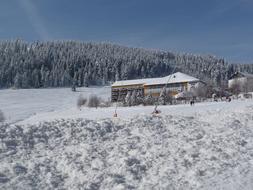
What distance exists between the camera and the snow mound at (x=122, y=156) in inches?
482

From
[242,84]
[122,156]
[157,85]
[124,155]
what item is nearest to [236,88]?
[242,84]

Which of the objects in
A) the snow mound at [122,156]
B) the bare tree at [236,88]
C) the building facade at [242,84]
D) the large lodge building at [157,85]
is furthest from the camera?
the large lodge building at [157,85]

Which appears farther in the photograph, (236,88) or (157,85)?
(157,85)

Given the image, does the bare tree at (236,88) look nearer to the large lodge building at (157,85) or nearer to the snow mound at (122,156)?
the large lodge building at (157,85)

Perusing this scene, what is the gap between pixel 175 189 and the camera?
468 inches

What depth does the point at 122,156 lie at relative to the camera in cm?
1423

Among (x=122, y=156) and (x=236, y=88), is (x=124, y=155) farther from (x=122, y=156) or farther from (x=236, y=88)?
(x=236, y=88)

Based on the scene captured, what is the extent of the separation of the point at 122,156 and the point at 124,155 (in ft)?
0.41

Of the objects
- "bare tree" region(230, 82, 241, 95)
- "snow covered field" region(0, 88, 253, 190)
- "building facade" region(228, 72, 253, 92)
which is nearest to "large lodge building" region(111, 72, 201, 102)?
"building facade" region(228, 72, 253, 92)

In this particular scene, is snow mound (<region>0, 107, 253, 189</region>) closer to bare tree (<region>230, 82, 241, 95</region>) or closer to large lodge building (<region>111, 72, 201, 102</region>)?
bare tree (<region>230, 82, 241, 95</region>)

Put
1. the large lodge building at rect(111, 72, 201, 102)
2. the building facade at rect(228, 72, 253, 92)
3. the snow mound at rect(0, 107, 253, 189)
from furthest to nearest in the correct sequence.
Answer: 1. the large lodge building at rect(111, 72, 201, 102)
2. the building facade at rect(228, 72, 253, 92)
3. the snow mound at rect(0, 107, 253, 189)

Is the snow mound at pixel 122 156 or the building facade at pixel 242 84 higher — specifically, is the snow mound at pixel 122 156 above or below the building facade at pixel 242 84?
below

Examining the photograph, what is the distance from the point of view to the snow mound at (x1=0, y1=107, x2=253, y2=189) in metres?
12.2

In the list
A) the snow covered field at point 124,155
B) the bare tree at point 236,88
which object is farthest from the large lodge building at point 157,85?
the snow covered field at point 124,155
